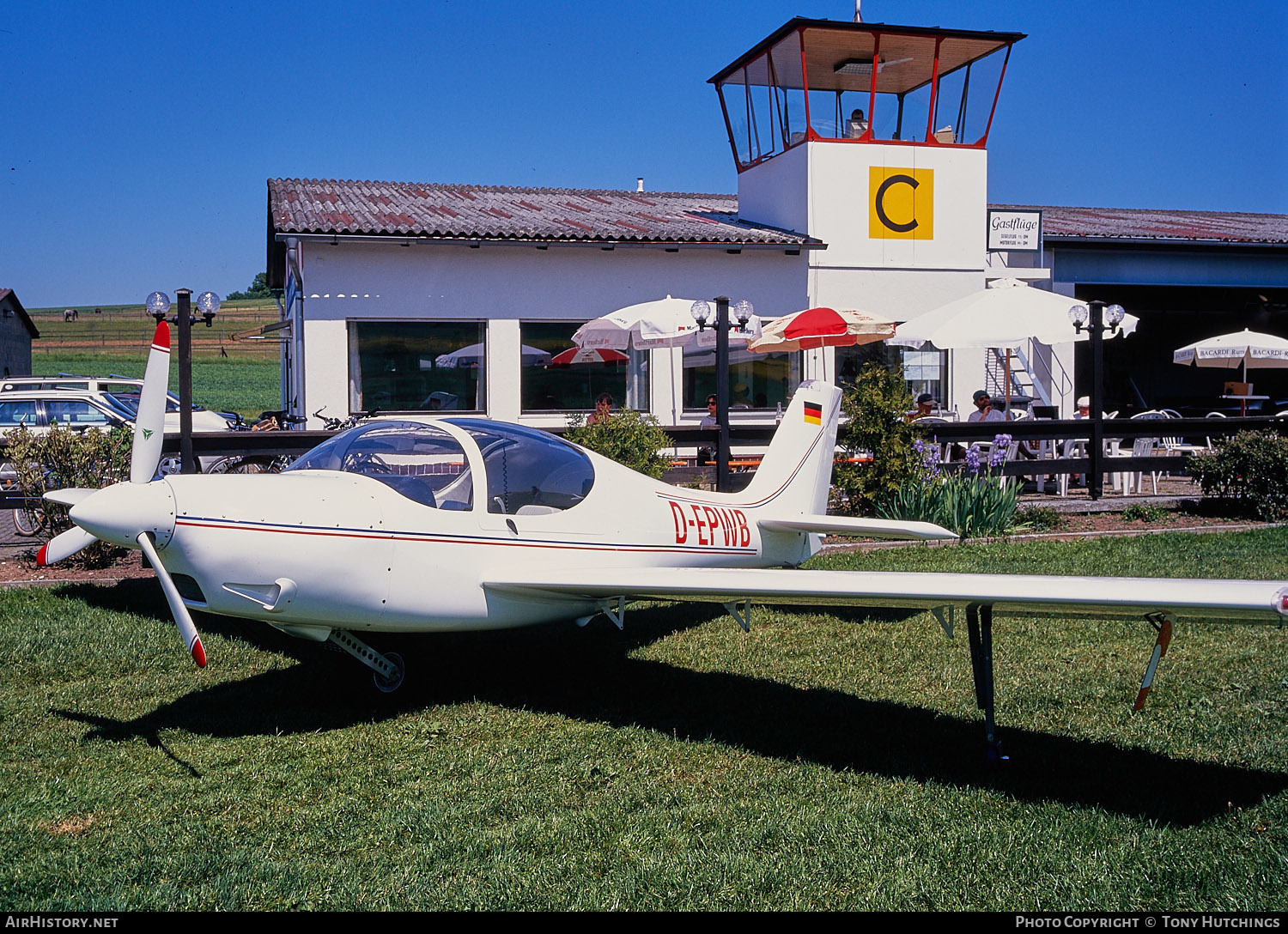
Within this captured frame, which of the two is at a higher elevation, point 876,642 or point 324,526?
point 324,526

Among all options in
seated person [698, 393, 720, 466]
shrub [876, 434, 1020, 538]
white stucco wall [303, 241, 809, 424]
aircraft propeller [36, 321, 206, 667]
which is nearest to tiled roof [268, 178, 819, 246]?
white stucco wall [303, 241, 809, 424]

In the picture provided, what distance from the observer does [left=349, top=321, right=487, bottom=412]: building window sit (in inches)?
639

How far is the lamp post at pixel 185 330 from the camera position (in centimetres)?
973

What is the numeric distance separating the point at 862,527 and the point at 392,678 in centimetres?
325

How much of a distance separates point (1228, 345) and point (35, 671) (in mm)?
18827

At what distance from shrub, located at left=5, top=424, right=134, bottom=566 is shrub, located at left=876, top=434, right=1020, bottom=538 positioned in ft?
25.4

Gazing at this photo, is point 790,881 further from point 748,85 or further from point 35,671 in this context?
point 748,85

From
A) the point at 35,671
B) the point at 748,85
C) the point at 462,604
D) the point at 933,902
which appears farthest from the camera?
the point at 748,85

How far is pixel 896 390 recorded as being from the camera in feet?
38.5

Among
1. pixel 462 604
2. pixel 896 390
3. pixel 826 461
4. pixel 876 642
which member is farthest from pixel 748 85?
pixel 462 604

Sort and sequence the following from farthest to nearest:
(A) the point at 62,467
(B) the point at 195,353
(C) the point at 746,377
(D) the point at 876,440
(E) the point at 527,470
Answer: (B) the point at 195,353 → (C) the point at 746,377 → (D) the point at 876,440 → (A) the point at 62,467 → (E) the point at 527,470

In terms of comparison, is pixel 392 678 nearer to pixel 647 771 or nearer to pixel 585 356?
pixel 647 771

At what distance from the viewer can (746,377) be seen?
717 inches

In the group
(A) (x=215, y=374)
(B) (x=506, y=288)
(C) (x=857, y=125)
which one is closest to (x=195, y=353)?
(A) (x=215, y=374)
